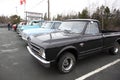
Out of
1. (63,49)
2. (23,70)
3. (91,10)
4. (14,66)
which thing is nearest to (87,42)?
(63,49)

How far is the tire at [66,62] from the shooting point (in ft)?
13.7

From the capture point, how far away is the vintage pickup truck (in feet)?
12.8

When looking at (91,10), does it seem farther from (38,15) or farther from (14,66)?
(14,66)

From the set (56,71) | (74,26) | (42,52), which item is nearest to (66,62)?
(56,71)

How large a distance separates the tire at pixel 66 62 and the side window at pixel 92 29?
1128mm

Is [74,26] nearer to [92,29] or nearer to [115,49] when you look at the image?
[92,29]

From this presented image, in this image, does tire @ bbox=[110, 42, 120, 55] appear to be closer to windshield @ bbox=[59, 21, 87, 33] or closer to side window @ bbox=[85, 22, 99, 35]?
side window @ bbox=[85, 22, 99, 35]

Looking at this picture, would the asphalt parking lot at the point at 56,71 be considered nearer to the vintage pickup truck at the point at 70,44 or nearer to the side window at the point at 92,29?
the vintage pickup truck at the point at 70,44

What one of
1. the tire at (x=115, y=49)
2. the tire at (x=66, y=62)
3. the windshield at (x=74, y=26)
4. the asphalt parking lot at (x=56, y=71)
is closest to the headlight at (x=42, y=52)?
the tire at (x=66, y=62)

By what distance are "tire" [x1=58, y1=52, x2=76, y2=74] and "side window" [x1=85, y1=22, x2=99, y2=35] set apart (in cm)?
113

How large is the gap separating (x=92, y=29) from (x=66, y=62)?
67.1 inches

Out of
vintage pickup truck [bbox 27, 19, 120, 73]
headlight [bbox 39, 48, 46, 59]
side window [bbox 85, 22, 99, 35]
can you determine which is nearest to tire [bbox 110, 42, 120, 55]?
vintage pickup truck [bbox 27, 19, 120, 73]

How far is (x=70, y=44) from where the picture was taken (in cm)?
422

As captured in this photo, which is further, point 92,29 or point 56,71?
point 92,29
